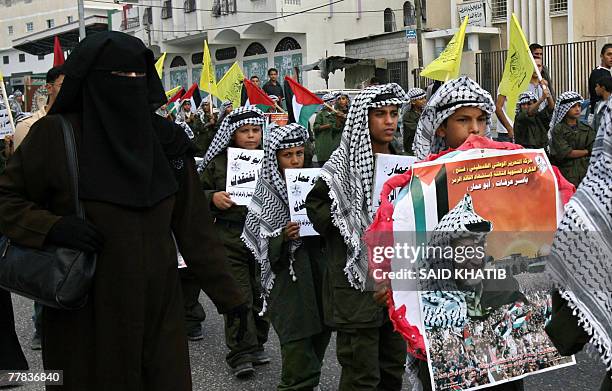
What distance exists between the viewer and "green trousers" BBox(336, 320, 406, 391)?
4.18 meters

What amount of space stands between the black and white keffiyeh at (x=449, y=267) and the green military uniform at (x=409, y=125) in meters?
7.82

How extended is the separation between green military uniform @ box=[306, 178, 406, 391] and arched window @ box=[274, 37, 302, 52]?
31.0 m

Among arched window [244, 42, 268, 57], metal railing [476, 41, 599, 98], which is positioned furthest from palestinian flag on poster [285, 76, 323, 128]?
arched window [244, 42, 268, 57]

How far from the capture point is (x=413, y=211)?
10.5 feet

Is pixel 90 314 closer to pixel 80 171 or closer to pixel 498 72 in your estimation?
pixel 80 171

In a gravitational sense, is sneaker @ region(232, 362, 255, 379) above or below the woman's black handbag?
below

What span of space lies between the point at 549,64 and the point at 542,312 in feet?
57.4

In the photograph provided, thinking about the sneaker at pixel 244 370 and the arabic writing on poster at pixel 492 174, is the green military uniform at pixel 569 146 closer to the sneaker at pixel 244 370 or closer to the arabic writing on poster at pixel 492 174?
the sneaker at pixel 244 370

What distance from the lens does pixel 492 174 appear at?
3143 millimetres

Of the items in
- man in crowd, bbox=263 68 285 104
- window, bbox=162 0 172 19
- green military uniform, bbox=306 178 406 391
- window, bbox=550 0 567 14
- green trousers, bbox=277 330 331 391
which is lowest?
green trousers, bbox=277 330 331 391

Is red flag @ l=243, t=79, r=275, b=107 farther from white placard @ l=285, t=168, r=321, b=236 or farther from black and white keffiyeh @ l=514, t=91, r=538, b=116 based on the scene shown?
white placard @ l=285, t=168, r=321, b=236

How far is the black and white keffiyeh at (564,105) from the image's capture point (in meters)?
9.12

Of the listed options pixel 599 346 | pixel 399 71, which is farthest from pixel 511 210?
pixel 399 71

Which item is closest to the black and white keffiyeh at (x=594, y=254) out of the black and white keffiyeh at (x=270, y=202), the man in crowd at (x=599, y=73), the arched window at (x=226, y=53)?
the black and white keffiyeh at (x=270, y=202)
